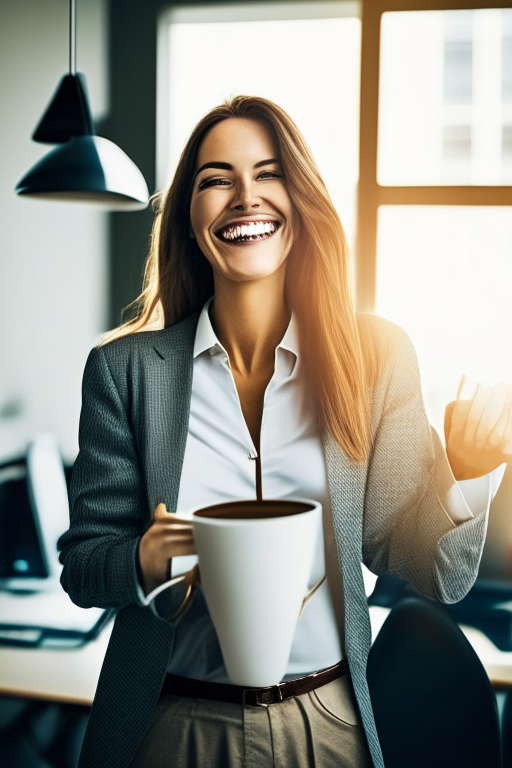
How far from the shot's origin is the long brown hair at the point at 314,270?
96 centimetres

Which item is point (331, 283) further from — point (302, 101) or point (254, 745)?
point (302, 101)

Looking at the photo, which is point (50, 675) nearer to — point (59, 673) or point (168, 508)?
point (59, 673)

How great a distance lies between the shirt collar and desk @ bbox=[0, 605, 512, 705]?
0.79 metres

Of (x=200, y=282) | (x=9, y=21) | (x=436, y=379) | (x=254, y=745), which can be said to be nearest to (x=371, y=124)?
(x=436, y=379)

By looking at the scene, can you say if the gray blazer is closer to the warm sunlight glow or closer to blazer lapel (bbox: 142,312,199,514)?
blazer lapel (bbox: 142,312,199,514)

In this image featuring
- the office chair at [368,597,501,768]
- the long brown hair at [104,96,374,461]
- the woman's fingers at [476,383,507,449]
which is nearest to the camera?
the woman's fingers at [476,383,507,449]

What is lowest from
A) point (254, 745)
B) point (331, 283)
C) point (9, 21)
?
point (254, 745)

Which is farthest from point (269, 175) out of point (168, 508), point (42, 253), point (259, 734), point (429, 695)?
point (42, 253)

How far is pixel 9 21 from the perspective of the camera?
3273 millimetres

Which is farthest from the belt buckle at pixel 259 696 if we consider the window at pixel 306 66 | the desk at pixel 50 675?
the window at pixel 306 66

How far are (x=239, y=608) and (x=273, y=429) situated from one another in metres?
0.36

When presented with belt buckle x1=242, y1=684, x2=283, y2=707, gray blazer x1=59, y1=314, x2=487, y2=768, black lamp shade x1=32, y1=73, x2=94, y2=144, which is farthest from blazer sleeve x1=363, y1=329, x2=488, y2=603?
black lamp shade x1=32, y1=73, x2=94, y2=144

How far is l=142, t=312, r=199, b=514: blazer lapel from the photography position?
92 cm

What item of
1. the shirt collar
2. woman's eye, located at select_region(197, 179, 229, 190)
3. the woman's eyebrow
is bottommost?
the shirt collar
